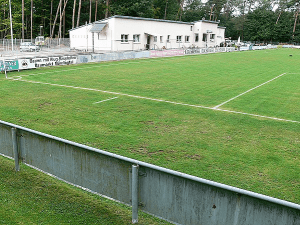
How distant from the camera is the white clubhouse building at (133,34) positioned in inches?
2062

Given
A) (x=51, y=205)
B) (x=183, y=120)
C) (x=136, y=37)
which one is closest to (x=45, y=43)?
(x=136, y=37)

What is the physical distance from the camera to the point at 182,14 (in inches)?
4390

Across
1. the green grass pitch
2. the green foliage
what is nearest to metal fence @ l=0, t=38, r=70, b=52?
the green grass pitch

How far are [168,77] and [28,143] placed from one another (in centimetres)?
1851

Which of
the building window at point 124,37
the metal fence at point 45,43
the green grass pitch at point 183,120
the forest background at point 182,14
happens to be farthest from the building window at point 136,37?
the green grass pitch at point 183,120

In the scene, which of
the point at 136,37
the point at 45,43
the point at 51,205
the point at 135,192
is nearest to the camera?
the point at 135,192

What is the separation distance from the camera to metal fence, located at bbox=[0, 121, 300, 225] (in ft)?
14.0

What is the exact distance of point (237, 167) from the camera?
8.14 metres

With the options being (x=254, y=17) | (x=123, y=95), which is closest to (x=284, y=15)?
(x=254, y=17)

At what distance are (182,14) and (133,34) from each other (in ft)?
202

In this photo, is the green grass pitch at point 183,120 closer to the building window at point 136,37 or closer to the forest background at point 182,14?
the building window at point 136,37

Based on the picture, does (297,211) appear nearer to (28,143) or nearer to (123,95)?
(28,143)

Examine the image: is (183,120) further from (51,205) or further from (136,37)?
(136,37)

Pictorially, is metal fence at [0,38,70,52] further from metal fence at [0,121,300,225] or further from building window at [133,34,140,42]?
metal fence at [0,121,300,225]
